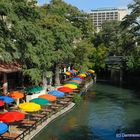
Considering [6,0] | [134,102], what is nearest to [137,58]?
[134,102]

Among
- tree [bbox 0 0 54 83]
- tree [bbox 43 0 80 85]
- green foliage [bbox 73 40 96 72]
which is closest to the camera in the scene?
tree [bbox 0 0 54 83]

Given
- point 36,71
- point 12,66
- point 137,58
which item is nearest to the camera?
point 36,71

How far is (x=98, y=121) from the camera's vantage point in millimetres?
37281

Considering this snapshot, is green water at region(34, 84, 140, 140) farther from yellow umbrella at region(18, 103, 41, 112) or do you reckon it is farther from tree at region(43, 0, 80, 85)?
tree at region(43, 0, 80, 85)

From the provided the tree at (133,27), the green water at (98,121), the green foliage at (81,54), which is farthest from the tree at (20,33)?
the tree at (133,27)

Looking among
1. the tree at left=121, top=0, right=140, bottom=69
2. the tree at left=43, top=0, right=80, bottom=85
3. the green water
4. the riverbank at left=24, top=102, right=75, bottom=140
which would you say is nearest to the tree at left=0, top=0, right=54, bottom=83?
the riverbank at left=24, top=102, right=75, bottom=140

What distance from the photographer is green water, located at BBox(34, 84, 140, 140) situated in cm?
3077

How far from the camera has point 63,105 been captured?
40.6 metres

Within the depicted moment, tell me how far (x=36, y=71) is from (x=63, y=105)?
621cm

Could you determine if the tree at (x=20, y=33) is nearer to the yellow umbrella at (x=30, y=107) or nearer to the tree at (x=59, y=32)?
the yellow umbrella at (x=30, y=107)

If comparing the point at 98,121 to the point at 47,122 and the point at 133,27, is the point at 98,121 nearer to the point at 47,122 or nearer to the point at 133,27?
the point at 47,122

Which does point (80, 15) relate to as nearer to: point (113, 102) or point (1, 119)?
point (113, 102)

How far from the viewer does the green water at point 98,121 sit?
101 feet

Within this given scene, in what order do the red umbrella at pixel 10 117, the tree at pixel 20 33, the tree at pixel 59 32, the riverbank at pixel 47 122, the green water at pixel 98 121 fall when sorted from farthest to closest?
the tree at pixel 59 32 < the green water at pixel 98 121 < the tree at pixel 20 33 < the riverbank at pixel 47 122 < the red umbrella at pixel 10 117
